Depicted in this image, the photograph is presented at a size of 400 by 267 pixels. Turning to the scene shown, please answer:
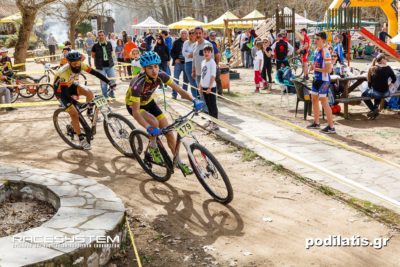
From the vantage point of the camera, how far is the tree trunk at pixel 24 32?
702 inches

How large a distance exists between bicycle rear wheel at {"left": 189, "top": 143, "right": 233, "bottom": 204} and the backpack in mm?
10051

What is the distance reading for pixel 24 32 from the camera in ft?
60.6

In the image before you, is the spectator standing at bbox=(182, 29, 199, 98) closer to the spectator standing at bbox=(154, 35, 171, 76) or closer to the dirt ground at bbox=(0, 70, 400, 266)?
the spectator standing at bbox=(154, 35, 171, 76)

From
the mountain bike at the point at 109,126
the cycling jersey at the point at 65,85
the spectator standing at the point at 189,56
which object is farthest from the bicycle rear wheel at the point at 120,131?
A: the spectator standing at the point at 189,56

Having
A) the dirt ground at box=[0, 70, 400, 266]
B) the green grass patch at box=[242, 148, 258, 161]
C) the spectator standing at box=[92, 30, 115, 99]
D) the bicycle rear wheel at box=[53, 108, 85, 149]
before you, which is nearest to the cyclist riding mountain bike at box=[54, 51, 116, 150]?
the bicycle rear wheel at box=[53, 108, 85, 149]

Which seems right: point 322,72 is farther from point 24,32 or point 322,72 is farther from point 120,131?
point 24,32

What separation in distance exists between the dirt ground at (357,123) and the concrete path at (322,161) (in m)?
0.69

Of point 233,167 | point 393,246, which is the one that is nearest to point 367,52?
point 233,167

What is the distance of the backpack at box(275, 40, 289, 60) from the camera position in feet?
49.2

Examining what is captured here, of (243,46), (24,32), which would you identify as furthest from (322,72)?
(243,46)

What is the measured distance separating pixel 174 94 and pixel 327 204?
8.08m

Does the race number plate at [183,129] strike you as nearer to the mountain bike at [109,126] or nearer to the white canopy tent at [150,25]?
the mountain bike at [109,126]

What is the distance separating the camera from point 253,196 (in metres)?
5.96

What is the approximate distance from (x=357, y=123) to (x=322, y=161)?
135 inches
